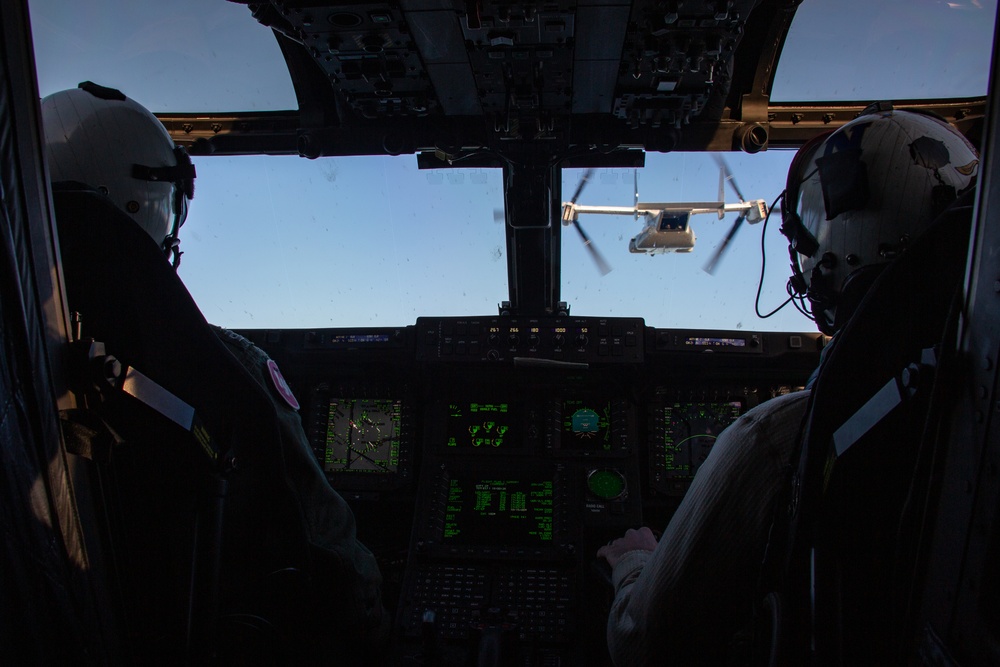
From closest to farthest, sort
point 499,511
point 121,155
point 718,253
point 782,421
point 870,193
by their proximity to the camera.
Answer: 1. point 782,421
2. point 870,193
3. point 121,155
4. point 499,511
5. point 718,253

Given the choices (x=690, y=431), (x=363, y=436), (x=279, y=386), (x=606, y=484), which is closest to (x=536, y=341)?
(x=606, y=484)

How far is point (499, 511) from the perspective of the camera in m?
2.28

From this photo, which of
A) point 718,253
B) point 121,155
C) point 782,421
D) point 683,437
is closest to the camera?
point 782,421

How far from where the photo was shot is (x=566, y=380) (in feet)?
7.96

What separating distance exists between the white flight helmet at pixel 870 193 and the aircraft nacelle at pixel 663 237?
256 cm

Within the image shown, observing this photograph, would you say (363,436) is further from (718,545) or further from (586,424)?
(718,545)

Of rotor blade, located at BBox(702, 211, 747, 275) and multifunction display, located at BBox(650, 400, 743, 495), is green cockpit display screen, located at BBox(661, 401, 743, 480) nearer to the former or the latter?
multifunction display, located at BBox(650, 400, 743, 495)

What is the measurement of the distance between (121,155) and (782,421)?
59.9 inches

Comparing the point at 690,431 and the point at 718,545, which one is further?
the point at 690,431

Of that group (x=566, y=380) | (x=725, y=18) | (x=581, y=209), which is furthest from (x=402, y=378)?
(x=725, y=18)

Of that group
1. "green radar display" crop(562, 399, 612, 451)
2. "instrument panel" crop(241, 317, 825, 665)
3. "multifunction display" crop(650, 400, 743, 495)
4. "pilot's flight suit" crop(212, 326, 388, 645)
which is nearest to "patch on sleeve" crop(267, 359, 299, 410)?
"pilot's flight suit" crop(212, 326, 388, 645)

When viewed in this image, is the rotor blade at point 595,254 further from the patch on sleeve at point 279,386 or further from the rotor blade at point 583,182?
the patch on sleeve at point 279,386

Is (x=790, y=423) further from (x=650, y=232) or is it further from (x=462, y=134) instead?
(x=650, y=232)

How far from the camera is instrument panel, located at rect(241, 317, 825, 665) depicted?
221 centimetres
